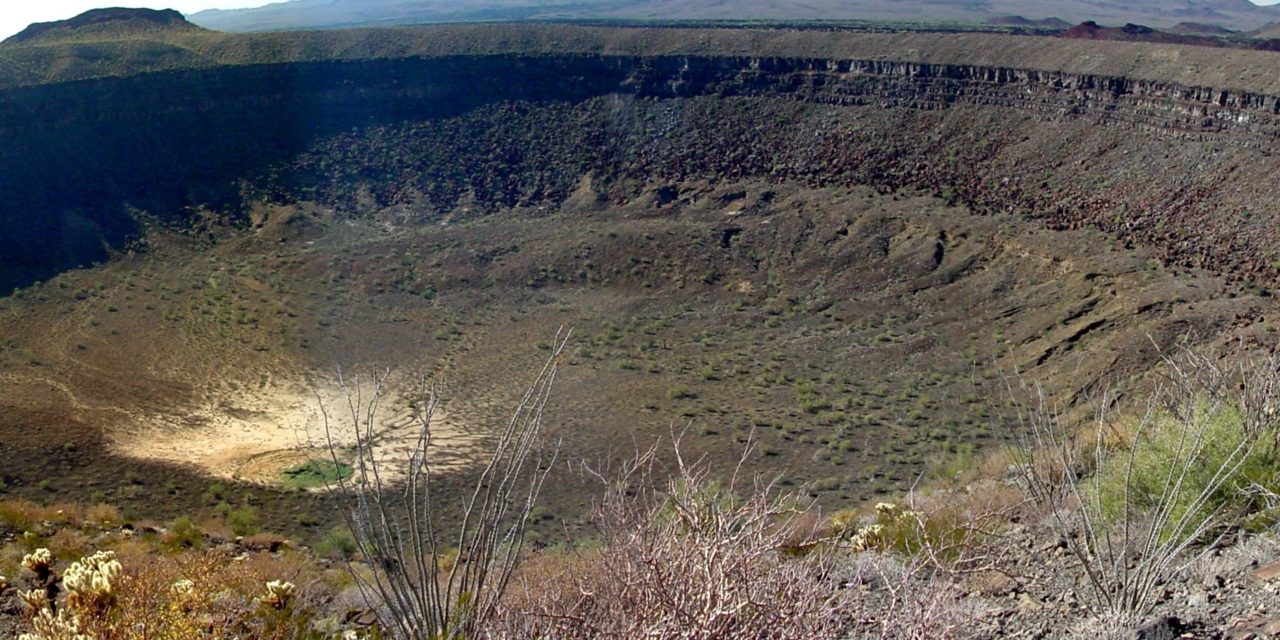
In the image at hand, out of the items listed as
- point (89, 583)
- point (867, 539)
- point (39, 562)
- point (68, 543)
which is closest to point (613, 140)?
point (68, 543)

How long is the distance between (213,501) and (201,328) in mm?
12001

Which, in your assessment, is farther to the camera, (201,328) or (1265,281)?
(201,328)

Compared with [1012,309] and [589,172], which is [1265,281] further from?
[589,172]

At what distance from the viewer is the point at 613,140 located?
160 ft

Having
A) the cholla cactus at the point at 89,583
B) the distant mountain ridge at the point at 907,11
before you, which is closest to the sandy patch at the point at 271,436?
the cholla cactus at the point at 89,583

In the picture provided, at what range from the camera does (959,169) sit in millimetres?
40969

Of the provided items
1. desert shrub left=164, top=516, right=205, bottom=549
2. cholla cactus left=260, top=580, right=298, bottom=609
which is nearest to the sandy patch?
desert shrub left=164, top=516, right=205, bottom=549

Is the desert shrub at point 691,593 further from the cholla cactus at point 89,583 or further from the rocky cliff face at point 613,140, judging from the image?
the rocky cliff face at point 613,140

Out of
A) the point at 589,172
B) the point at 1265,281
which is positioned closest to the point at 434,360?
the point at 589,172

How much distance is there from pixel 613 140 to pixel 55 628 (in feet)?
139

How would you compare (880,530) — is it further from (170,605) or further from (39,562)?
(39,562)

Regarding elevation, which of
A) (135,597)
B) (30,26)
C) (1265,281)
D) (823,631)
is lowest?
(1265,281)

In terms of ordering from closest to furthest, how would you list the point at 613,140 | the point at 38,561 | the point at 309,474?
1. the point at 38,561
2. the point at 309,474
3. the point at 613,140

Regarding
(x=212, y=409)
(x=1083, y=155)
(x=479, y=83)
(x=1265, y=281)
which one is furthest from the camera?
(x=479, y=83)
